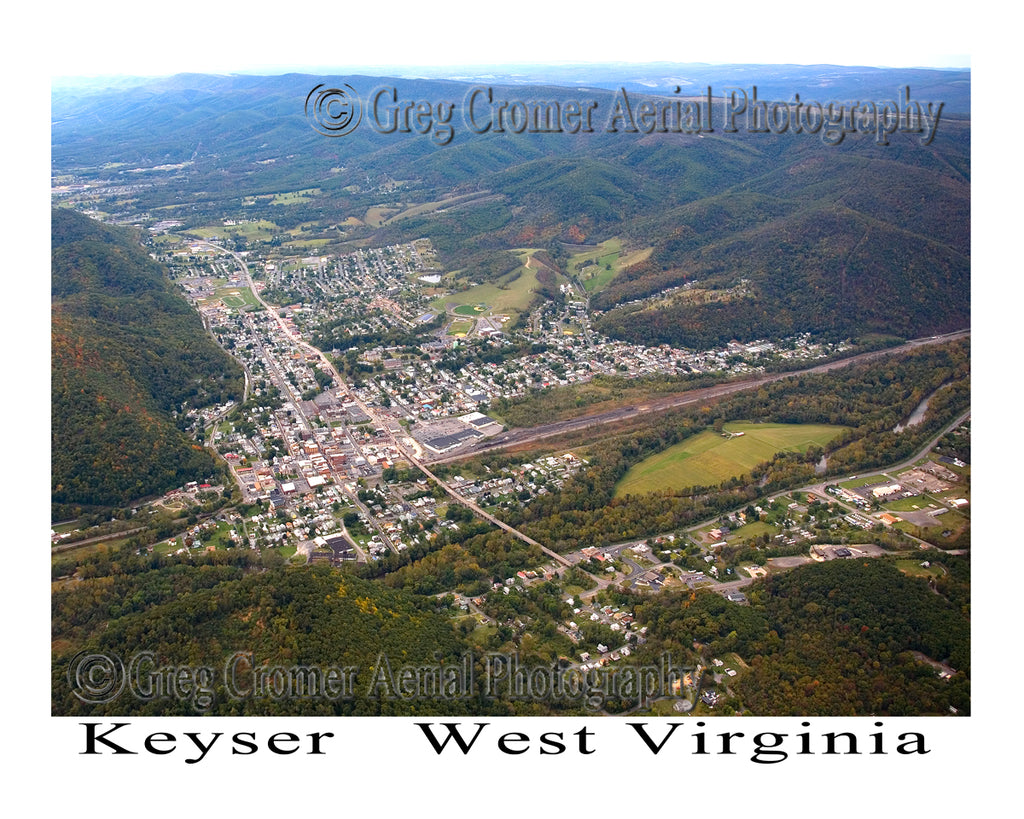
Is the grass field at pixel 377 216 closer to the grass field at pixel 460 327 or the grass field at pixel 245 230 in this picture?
the grass field at pixel 245 230

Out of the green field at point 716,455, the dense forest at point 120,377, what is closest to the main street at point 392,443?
the dense forest at point 120,377

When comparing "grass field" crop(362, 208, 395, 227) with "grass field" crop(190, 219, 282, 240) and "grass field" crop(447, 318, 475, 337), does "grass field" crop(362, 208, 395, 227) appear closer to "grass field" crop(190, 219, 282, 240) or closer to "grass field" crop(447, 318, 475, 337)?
"grass field" crop(190, 219, 282, 240)

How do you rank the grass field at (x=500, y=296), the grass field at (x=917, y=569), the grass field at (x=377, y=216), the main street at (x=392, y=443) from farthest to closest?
the grass field at (x=377, y=216)
the grass field at (x=500, y=296)
the main street at (x=392, y=443)
the grass field at (x=917, y=569)

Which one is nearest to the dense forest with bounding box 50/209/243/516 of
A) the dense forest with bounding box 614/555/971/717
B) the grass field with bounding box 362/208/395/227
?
the dense forest with bounding box 614/555/971/717

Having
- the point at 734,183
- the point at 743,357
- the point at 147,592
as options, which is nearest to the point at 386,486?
the point at 147,592

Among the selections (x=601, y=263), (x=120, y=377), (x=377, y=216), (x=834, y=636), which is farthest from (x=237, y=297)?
(x=834, y=636)

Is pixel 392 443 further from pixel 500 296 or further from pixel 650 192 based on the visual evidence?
pixel 650 192
